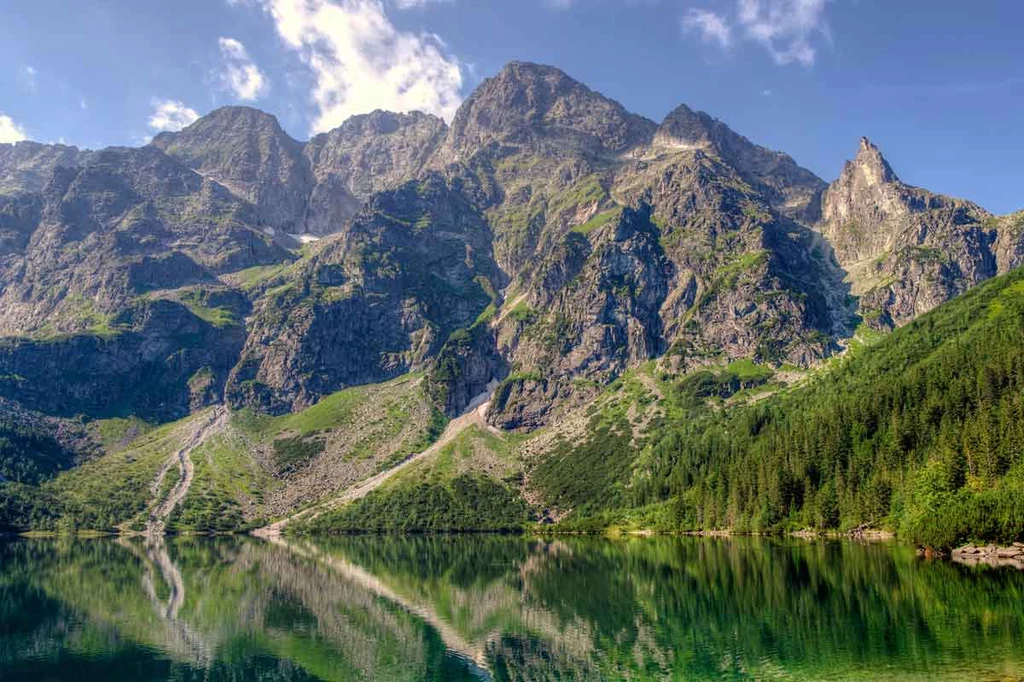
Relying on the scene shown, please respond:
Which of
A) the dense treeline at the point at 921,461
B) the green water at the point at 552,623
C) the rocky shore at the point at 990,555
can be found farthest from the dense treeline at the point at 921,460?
the green water at the point at 552,623

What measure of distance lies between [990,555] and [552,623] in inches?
2725

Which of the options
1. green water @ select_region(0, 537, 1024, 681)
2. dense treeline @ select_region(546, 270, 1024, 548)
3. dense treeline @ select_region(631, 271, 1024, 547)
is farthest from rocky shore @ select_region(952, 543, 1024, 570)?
green water @ select_region(0, 537, 1024, 681)

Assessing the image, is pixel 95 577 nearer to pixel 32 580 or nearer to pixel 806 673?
pixel 32 580

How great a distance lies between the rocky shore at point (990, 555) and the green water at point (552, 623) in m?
5.91

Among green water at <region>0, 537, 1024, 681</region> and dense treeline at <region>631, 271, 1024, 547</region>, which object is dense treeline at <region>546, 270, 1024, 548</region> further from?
green water at <region>0, 537, 1024, 681</region>

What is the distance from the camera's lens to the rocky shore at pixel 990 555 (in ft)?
323

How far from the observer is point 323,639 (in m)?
76.6

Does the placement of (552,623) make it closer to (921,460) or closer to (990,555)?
(990,555)

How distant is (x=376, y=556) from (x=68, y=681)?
13118 cm

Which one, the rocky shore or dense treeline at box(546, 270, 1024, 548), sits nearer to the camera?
the rocky shore

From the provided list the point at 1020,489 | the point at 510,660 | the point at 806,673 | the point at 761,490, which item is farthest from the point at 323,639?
the point at 761,490

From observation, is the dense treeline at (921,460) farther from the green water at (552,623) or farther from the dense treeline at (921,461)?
the green water at (552,623)

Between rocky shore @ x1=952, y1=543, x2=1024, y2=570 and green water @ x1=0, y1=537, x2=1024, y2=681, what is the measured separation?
Answer: 591 centimetres

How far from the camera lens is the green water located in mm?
57594
